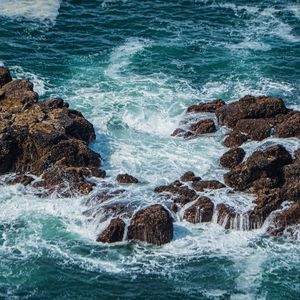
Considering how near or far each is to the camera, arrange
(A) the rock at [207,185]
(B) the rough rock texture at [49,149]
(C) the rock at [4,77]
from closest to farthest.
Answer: (A) the rock at [207,185] → (B) the rough rock texture at [49,149] → (C) the rock at [4,77]

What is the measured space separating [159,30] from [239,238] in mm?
34105

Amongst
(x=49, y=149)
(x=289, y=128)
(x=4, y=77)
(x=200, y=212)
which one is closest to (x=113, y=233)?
(x=200, y=212)

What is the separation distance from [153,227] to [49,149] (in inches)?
416

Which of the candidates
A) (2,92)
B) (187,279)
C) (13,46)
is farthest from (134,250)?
(13,46)

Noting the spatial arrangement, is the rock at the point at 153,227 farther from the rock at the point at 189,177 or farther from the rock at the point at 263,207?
the rock at the point at 189,177

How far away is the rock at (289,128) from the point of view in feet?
158

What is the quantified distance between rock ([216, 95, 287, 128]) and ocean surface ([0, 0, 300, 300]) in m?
1.35

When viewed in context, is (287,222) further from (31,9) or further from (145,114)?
(31,9)

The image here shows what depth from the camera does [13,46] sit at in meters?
65.7

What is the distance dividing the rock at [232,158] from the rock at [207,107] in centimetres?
747

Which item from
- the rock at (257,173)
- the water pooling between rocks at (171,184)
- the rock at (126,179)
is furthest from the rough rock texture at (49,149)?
the rock at (257,173)

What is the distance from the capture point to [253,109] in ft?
166

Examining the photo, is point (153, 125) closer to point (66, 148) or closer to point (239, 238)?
point (66, 148)

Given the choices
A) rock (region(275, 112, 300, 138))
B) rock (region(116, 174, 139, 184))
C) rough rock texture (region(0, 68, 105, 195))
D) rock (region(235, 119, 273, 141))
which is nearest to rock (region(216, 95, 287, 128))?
rock (region(235, 119, 273, 141))
